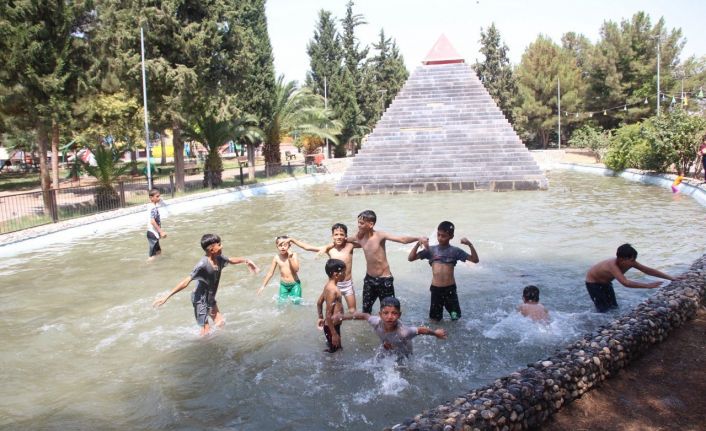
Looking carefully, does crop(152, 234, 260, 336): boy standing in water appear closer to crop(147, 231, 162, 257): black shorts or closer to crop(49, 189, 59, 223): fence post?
crop(147, 231, 162, 257): black shorts

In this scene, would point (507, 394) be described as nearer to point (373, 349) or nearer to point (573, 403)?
point (573, 403)

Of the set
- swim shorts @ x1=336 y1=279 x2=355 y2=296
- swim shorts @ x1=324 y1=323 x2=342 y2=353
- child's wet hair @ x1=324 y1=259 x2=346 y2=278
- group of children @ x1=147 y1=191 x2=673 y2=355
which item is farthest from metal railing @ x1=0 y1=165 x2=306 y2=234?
child's wet hair @ x1=324 y1=259 x2=346 y2=278

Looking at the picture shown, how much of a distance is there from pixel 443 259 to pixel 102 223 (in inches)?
442

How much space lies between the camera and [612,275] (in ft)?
18.7

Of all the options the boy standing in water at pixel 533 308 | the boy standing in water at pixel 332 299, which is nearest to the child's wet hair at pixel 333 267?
the boy standing in water at pixel 332 299

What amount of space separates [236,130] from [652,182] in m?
17.0

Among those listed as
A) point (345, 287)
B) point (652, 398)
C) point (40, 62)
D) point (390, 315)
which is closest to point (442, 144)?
point (40, 62)

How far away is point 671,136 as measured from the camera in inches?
728

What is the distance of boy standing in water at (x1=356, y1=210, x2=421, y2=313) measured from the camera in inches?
219

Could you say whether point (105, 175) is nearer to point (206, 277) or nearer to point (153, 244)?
point (153, 244)

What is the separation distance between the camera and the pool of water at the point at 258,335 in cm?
426

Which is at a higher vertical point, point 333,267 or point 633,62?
point 633,62

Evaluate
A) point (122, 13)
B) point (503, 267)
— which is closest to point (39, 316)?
point (503, 267)

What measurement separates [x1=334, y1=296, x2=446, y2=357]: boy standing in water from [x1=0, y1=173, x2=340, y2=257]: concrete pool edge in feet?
30.8
